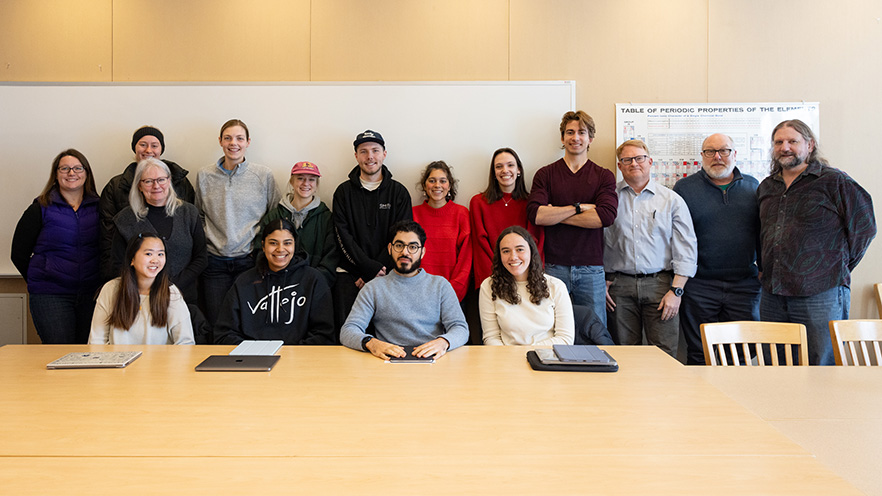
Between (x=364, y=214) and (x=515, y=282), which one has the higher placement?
(x=364, y=214)

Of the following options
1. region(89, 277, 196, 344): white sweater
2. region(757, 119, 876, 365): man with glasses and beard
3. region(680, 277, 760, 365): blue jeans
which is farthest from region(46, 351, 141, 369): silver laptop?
region(757, 119, 876, 365): man with glasses and beard

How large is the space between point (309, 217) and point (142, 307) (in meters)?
1.20

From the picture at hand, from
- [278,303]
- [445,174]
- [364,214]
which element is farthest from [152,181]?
[445,174]

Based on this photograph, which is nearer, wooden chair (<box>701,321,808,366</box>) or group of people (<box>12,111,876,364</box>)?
wooden chair (<box>701,321,808,366</box>)

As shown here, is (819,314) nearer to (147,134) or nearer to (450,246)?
(450,246)

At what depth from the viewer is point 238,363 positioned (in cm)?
195

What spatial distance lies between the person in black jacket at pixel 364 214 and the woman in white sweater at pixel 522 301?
3.09 feet

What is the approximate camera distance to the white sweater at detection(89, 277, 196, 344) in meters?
2.48

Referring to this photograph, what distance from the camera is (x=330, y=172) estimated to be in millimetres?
3748
